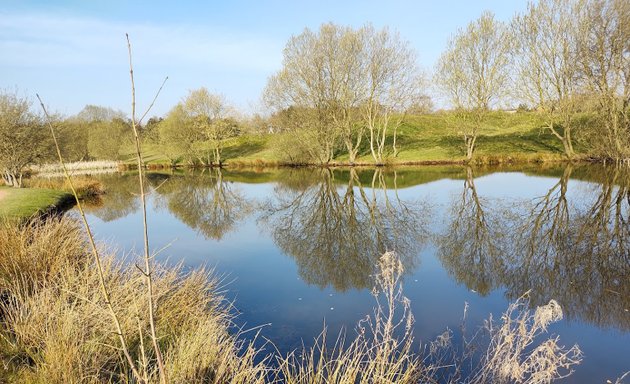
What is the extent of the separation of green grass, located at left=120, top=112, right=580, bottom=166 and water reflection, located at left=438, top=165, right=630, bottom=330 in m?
A: 21.4

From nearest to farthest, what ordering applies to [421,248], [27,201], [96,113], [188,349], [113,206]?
1. [188,349]
2. [421,248]
3. [27,201]
4. [113,206]
5. [96,113]

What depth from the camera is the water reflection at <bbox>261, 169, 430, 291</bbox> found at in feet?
34.5

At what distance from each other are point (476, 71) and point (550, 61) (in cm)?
576

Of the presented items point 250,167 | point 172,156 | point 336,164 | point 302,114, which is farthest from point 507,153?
point 172,156

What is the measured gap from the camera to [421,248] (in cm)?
1205

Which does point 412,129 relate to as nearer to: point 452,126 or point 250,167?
point 452,126

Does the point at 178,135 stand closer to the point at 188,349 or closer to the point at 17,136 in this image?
the point at 17,136

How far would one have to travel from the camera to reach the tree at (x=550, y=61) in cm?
3175

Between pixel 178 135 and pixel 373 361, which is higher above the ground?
pixel 178 135

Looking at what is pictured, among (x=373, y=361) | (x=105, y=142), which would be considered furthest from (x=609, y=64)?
(x=105, y=142)

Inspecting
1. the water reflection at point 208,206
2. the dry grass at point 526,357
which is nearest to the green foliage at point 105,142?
the water reflection at point 208,206

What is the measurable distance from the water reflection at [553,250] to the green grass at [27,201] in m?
14.5

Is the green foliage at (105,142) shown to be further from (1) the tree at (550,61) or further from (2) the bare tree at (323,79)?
(1) the tree at (550,61)

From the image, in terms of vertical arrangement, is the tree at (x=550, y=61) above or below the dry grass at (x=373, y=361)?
above
